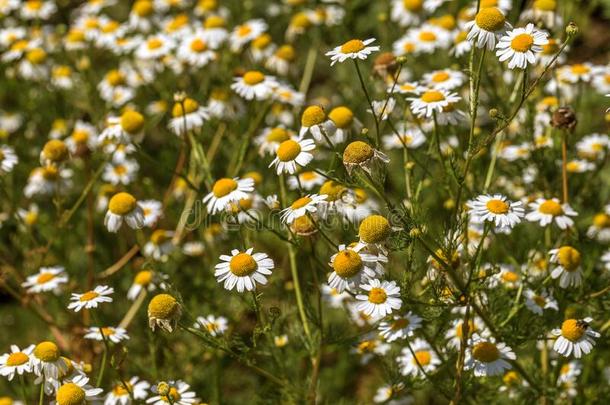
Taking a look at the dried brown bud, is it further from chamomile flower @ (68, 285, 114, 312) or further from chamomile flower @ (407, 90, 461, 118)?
chamomile flower @ (68, 285, 114, 312)

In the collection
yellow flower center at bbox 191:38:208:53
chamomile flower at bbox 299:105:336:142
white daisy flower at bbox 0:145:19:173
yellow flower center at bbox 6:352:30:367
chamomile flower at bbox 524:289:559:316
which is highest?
chamomile flower at bbox 299:105:336:142

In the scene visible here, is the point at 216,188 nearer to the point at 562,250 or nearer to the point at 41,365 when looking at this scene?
the point at 41,365

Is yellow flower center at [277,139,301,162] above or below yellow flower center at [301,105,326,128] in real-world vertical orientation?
below

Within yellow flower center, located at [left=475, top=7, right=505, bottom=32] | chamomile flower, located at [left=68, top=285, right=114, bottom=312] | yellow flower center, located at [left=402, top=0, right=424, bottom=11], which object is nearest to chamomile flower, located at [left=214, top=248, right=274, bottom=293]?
chamomile flower, located at [left=68, top=285, right=114, bottom=312]

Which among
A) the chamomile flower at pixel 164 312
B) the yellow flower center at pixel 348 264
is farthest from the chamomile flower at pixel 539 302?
the chamomile flower at pixel 164 312

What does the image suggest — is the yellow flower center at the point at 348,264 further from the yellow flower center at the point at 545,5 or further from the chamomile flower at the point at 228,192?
the yellow flower center at the point at 545,5

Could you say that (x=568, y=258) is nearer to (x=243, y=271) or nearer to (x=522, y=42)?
(x=522, y=42)

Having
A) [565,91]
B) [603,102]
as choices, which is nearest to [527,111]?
[565,91]
